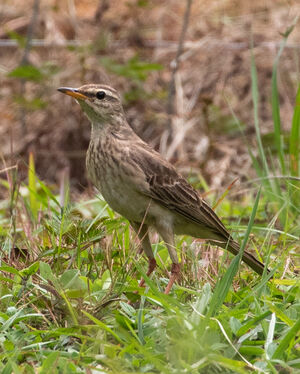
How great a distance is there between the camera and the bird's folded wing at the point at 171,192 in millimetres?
4504

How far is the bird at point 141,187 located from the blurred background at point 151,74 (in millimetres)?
3161

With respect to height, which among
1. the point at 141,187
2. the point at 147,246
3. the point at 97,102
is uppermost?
the point at 97,102

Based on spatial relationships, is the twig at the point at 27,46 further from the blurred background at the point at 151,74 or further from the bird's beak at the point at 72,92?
the bird's beak at the point at 72,92

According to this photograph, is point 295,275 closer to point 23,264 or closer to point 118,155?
point 118,155

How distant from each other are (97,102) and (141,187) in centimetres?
79

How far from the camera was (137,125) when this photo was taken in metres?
9.32

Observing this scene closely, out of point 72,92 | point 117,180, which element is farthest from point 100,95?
point 117,180

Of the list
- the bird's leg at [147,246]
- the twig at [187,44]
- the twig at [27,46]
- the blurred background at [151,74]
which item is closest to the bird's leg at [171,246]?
the bird's leg at [147,246]

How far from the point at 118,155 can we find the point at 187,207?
622 mm

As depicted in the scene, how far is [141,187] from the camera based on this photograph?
4.38 m

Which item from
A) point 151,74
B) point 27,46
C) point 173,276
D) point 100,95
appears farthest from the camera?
point 151,74

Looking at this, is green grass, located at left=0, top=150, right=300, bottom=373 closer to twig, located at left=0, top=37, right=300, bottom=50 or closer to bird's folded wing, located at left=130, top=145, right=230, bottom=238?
bird's folded wing, located at left=130, top=145, right=230, bottom=238

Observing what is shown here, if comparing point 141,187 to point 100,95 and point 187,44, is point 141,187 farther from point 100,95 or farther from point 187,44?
point 187,44

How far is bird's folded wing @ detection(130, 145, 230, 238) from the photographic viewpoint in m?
4.50
